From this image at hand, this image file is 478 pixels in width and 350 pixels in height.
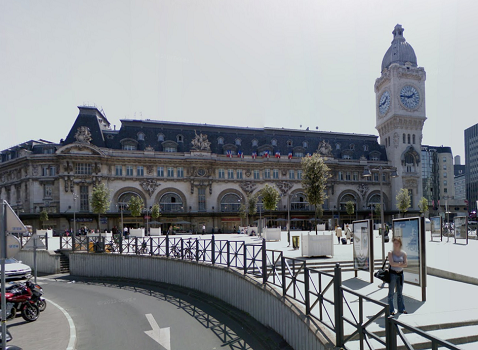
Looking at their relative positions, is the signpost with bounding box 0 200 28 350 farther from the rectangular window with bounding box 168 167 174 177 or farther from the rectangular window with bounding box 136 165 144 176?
the rectangular window with bounding box 168 167 174 177

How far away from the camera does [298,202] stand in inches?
2559

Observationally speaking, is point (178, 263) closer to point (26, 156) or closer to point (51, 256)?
point (51, 256)

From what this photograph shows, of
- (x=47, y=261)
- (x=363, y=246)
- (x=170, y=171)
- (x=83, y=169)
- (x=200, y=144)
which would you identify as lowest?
(x=47, y=261)

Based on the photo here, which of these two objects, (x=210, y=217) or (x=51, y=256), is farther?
(x=210, y=217)

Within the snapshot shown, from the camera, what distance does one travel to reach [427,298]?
940 cm

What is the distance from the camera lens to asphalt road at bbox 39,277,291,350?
32.8 feet

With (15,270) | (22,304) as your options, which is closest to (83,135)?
(15,270)

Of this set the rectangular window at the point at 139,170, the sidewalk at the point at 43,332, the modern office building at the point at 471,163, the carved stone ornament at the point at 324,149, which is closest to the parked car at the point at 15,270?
the sidewalk at the point at 43,332

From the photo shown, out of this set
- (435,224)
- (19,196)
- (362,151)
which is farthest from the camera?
(362,151)

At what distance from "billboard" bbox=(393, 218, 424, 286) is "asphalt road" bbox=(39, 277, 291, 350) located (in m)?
4.02

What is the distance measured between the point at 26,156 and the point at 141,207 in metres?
20.4

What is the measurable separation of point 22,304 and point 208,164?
156 feet

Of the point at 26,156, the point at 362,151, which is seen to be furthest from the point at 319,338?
the point at 362,151

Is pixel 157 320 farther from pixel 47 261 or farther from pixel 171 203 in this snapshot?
pixel 171 203
